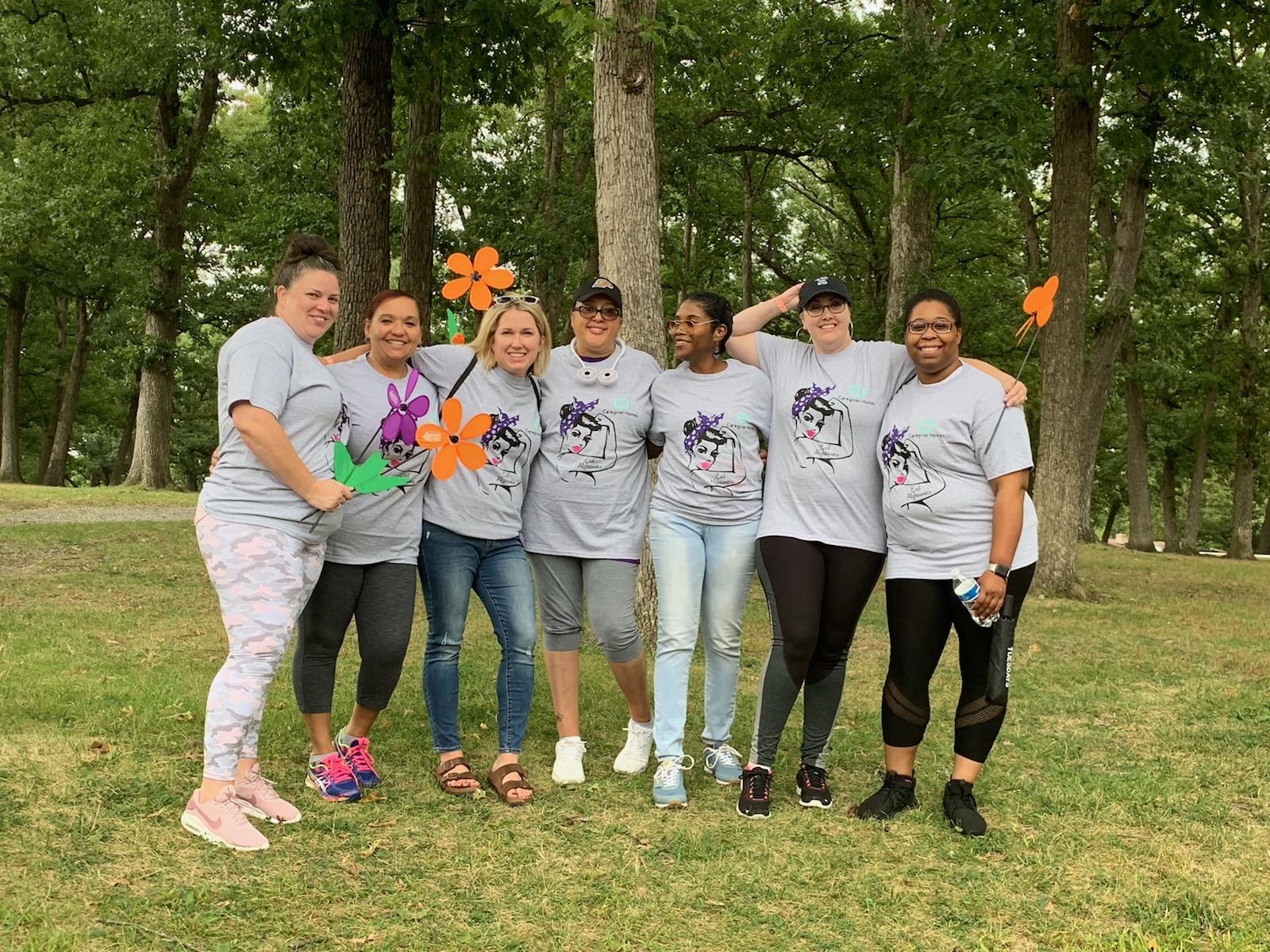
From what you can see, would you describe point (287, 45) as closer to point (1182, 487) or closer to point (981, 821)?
point (981, 821)

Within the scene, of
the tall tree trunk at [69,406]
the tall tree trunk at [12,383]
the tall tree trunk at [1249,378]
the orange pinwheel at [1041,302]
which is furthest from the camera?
the tall tree trunk at [69,406]

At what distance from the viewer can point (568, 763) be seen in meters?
4.61

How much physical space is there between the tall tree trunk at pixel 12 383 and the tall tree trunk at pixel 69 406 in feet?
2.77

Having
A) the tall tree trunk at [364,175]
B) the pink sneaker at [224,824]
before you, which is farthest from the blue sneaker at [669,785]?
the tall tree trunk at [364,175]

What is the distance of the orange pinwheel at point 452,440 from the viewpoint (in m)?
4.10

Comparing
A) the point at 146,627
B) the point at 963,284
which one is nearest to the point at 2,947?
the point at 146,627

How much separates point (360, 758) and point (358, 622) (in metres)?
0.58

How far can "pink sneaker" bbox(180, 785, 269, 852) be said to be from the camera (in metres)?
3.69

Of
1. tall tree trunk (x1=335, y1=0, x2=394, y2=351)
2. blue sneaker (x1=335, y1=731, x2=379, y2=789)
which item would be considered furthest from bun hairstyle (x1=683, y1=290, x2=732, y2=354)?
tall tree trunk (x1=335, y1=0, x2=394, y2=351)

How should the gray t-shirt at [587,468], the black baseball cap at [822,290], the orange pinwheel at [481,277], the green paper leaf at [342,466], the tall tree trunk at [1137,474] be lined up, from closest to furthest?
the green paper leaf at [342,466], the black baseball cap at [822,290], the gray t-shirt at [587,468], the orange pinwheel at [481,277], the tall tree trunk at [1137,474]

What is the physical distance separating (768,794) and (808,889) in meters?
0.78

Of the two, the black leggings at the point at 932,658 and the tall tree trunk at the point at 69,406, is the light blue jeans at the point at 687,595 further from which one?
the tall tree trunk at the point at 69,406

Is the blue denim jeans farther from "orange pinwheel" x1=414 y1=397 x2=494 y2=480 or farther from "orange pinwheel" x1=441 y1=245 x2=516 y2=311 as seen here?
"orange pinwheel" x1=441 y1=245 x2=516 y2=311

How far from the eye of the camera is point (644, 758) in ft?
15.8
